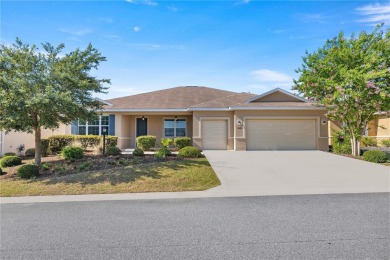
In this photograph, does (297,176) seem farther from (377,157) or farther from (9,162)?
(9,162)

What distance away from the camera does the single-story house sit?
17.4 meters

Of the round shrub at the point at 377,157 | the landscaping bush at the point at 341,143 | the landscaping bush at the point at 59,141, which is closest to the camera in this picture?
the round shrub at the point at 377,157

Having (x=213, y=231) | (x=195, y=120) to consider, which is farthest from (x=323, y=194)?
(x=195, y=120)

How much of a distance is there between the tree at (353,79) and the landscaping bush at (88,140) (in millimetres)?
15734

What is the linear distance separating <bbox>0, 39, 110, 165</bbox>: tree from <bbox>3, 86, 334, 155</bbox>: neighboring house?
6331 mm

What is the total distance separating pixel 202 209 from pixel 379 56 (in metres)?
15.2

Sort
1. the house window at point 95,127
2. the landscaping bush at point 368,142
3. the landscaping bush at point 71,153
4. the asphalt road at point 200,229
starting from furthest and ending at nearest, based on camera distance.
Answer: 1. the landscaping bush at point 368,142
2. the house window at point 95,127
3. the landscaping bush at point 71,153
4. the asphalt road at point 200,229

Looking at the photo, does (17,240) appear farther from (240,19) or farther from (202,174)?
(240,19)

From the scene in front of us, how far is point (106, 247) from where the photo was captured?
3.88m

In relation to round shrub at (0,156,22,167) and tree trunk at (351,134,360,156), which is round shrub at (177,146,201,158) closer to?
round shrub at (0,156,22,167)

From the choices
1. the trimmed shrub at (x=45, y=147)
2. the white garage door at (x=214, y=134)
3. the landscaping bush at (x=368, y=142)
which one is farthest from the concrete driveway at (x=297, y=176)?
the trimmed shrub at (x=45, y=147)

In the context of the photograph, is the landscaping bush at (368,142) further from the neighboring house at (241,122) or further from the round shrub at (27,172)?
the round shrub at (27,172)

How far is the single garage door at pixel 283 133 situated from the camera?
17.6 metres

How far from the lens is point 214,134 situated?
18.2 meters
